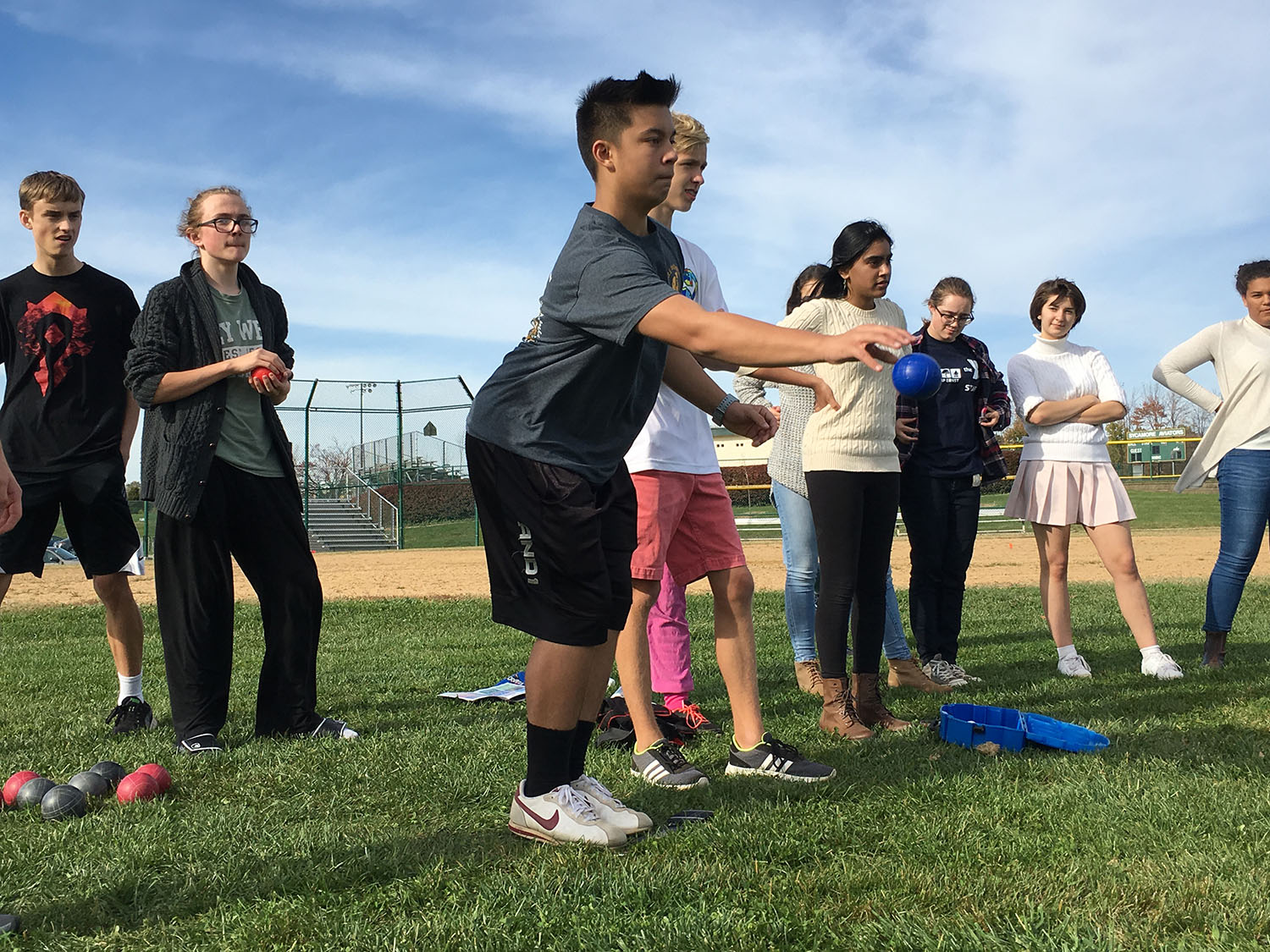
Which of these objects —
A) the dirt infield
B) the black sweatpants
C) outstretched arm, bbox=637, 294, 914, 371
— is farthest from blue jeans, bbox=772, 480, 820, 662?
the dirt infield

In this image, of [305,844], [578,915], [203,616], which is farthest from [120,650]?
[578,915]

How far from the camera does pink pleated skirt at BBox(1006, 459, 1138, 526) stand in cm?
608

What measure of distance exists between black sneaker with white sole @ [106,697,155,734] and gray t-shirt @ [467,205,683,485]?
9.18 feet

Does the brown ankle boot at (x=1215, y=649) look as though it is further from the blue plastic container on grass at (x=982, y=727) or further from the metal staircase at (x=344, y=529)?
the metal staircase at (x=344, y=529)

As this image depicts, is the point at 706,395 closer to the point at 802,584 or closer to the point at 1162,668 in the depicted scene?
the point at 802,584

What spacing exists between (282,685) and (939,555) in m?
3.66

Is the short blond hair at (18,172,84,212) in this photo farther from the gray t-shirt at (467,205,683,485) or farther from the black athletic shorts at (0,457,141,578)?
the gray t-shirt at (467,205,683,485)

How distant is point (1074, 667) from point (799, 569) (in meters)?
1.60

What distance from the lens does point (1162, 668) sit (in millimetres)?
5562

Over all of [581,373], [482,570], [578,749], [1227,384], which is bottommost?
[482,570]

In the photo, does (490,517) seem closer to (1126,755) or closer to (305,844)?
(305,844)

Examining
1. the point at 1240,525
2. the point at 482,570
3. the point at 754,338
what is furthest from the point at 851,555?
the point at 482,570

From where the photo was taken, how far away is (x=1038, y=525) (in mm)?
6344

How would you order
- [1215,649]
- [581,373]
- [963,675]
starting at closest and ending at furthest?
[581,373] < [963,675] < [1215,649]
